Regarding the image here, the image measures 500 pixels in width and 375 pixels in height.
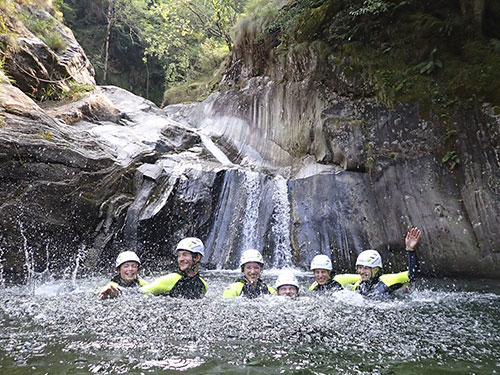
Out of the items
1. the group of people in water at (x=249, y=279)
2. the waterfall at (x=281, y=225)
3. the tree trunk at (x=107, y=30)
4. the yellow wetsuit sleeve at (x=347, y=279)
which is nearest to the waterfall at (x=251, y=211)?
the waterfall at (x=281, y=225)

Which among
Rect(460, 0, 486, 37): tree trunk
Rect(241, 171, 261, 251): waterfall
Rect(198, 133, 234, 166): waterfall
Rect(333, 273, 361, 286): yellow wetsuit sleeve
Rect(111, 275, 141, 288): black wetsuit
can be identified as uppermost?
Rect(460, 0, 486, 37): tree trunk

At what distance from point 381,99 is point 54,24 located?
48.9 feet

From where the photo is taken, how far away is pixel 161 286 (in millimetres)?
5586

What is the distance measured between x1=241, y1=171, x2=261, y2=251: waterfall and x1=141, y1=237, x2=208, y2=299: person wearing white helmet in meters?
4.76

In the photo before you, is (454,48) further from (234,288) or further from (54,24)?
(54,24)

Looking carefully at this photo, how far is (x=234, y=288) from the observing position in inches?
228

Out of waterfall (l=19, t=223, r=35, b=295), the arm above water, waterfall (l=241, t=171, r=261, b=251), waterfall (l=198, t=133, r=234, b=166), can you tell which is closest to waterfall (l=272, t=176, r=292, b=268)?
waterfall (l=241, t=171, r=261, b=251)

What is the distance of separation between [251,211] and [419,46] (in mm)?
7440

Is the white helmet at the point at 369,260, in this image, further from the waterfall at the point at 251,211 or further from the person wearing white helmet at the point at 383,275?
the waterfall at the point at 251,211

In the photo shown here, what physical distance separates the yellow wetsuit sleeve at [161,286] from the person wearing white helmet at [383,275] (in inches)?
124

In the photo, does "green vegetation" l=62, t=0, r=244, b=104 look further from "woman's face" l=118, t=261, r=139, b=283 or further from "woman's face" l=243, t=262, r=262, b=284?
"woman's face" l=243, t=262, r=262, b=284

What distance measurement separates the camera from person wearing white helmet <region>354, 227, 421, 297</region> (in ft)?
19.1

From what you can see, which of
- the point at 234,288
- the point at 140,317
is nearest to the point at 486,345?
the point at 234,288

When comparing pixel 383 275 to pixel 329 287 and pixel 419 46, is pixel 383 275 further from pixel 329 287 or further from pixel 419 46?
pixel 419 46
